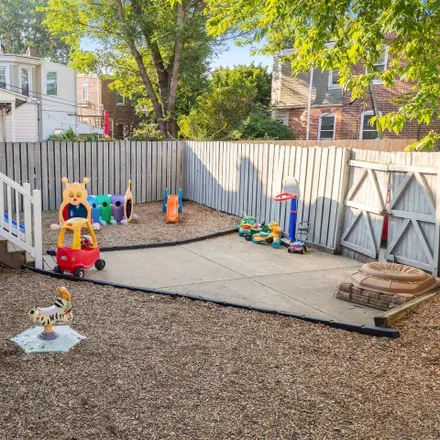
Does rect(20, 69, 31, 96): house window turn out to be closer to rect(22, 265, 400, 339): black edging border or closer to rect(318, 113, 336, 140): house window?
rect(318, 113, 336, 140): house window

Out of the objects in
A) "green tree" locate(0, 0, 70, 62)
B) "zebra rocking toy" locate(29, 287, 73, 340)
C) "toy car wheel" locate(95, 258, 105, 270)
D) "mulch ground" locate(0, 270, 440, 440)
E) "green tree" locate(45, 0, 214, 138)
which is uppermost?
"green tree" locate(0, 0, 70, 62)

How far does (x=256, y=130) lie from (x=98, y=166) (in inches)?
406

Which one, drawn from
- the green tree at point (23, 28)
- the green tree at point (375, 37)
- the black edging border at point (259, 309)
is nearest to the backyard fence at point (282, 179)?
the green tree at point (375, 37)

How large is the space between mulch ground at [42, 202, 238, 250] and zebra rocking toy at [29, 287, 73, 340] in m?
4.44

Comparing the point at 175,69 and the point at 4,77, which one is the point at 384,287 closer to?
the point at 175,69

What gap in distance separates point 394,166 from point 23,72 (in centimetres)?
2747

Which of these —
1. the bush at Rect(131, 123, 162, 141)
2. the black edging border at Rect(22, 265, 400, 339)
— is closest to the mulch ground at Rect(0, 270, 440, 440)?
the black edging border at Rect(22, 265, 400, 339)

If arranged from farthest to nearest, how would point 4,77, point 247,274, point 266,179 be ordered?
point 4,77 → point 266,179 → point 247,274

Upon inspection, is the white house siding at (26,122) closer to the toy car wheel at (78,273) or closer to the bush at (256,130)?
the bush at (256,130)

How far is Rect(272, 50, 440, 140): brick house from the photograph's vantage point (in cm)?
2239

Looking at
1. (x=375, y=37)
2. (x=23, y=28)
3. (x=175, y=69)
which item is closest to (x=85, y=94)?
(x=175, y=69)

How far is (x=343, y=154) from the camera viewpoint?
8.80 meters

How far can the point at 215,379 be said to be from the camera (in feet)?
12.9

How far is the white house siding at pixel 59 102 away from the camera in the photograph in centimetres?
3138
